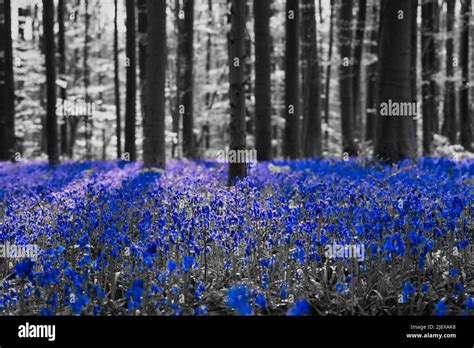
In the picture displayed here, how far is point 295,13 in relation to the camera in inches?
659

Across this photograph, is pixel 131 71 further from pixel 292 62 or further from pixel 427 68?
pixel 427 68

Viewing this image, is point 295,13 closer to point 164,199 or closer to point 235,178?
point 235,178

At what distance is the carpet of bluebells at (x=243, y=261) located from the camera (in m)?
3.42

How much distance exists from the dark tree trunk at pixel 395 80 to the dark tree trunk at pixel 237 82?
13.5 ft

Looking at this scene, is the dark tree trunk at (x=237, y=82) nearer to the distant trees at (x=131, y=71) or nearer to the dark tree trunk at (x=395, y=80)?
the dark tree trunk at (x=395, y=80)

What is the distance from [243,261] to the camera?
4.17 meters

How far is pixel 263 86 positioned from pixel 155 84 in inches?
161

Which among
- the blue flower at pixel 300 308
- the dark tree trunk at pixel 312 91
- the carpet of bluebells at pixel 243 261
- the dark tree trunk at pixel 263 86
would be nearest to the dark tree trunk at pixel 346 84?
the dark tree trunk at pixel 312 91

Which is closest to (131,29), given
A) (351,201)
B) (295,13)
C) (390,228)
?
(295,13)

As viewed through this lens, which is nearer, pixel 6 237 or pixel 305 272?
pixel 305 272

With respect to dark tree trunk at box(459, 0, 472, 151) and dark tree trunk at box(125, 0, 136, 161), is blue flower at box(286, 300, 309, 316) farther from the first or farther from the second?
dark tree trunk at box(459, 0, 472, 151)

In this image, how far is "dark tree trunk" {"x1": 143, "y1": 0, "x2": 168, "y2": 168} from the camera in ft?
40.6

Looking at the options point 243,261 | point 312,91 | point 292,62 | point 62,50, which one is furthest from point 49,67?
point 243,261

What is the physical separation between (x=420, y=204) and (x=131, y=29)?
13314 mm
